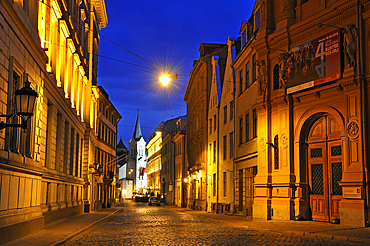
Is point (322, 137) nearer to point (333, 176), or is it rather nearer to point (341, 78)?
point (333, 176)

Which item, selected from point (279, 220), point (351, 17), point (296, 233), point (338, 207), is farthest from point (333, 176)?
point (351, 17)

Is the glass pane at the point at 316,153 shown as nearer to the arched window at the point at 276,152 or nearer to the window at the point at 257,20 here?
the arched window at the point at 276,152

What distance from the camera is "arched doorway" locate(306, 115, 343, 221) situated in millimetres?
18828

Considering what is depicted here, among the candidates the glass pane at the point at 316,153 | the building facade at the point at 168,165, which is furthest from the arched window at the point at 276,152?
the building facade at the point at 168,165

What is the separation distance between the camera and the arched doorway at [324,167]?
18828mm

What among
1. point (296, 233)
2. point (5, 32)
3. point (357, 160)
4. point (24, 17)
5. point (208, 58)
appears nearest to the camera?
point (5, 32)

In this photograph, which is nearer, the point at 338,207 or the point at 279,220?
the point at 338,207

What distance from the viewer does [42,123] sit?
17781mm

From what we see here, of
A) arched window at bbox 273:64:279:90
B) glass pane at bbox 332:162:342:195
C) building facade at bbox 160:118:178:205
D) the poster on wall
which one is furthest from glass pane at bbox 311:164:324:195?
building facade at bbox 160:118:178:205

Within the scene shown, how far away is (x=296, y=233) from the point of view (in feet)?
49.7

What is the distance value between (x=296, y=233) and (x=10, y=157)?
9.25 meters

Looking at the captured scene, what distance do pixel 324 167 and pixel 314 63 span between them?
4.44 metres

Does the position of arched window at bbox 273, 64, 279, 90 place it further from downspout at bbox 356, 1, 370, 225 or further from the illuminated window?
downspout at bbox 356, 1, 370, 225

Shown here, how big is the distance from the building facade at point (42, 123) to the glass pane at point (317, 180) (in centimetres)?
1136
